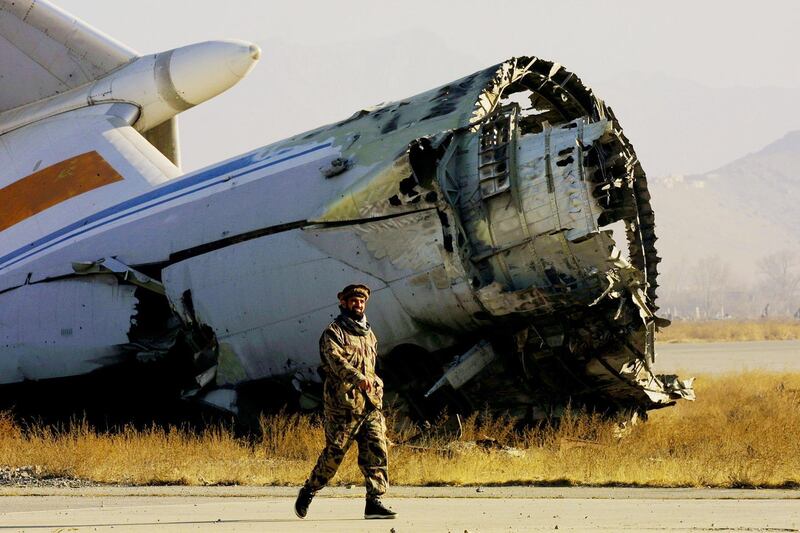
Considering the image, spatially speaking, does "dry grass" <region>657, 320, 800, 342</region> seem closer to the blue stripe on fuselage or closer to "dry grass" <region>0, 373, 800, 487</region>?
"dry grass" <region>0, 373, 800, 487</region>

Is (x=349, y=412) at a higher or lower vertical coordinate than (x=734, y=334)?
higher

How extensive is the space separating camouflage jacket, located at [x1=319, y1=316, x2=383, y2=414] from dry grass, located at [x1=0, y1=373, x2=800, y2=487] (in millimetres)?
3606

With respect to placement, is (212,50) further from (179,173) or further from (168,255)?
(168,255)

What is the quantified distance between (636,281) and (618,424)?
262 centimetres

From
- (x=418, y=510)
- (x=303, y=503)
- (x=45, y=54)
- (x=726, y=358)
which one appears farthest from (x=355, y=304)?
(x=726, y=358)

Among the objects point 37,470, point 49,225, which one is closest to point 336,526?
point 37,470

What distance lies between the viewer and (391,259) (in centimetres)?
1630

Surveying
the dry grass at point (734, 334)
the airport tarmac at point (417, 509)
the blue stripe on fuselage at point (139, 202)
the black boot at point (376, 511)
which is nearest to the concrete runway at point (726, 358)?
the dry grass at point (734, 334)

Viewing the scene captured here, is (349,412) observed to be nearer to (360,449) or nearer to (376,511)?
(360,449)

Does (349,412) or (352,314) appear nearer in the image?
(349,412)

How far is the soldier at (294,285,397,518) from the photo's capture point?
408 inches

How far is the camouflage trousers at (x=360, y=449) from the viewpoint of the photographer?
10.4 metres

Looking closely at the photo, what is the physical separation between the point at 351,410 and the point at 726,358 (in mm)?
40750

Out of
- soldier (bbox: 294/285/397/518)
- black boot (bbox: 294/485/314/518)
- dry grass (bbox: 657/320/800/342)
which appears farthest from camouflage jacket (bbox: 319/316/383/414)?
dry grass (bbox: 657/320/800/342)
